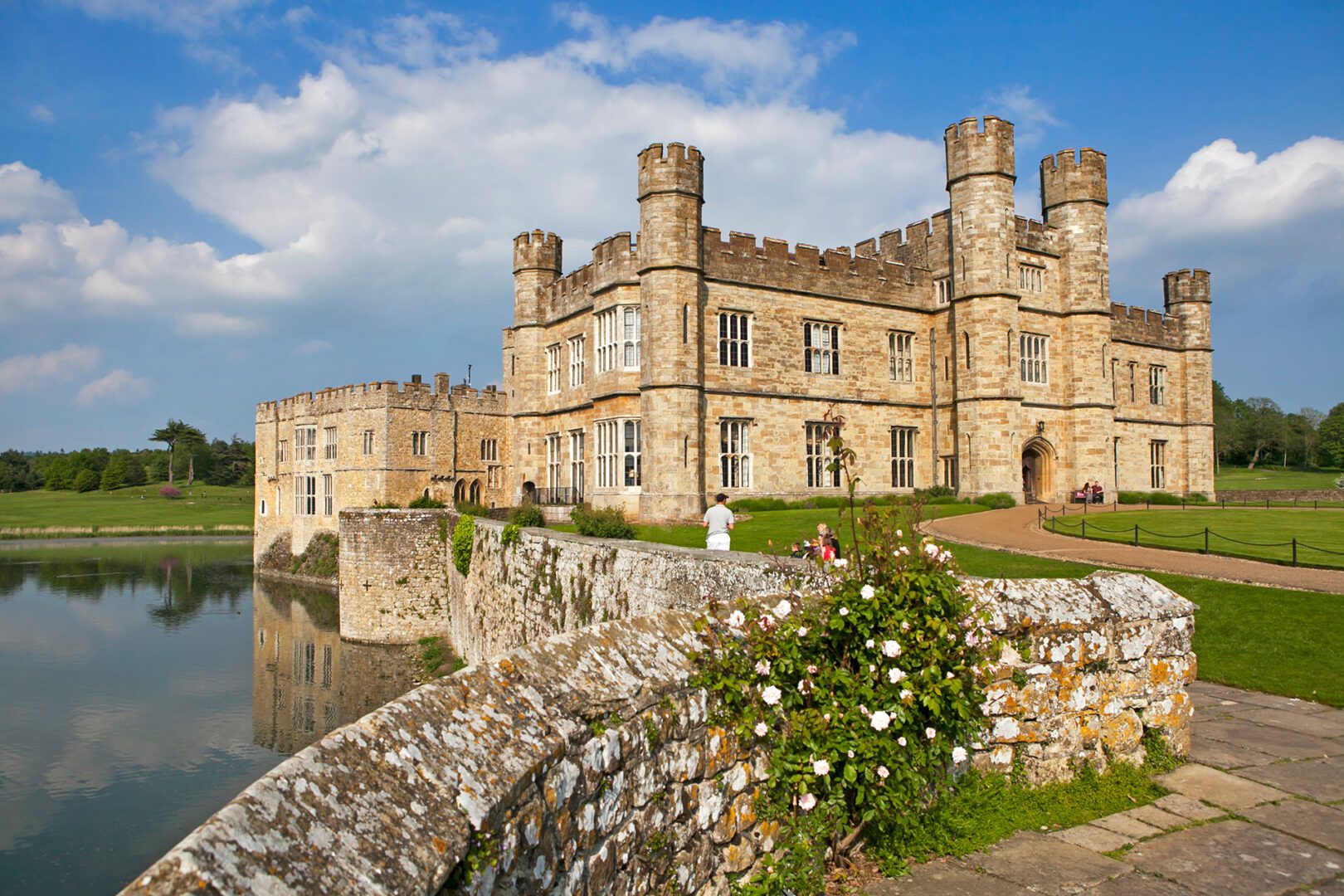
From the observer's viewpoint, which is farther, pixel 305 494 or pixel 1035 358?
pixel 305 494

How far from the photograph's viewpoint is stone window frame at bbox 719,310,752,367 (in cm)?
2722

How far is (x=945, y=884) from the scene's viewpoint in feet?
14.4

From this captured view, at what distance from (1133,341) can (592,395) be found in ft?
84.1

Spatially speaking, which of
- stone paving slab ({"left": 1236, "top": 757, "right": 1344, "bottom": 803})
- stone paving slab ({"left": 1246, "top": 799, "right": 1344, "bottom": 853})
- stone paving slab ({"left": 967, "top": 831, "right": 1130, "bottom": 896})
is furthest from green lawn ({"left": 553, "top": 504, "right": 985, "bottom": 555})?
stone paving slab ({"left": 967, "top": 831, "right": 1130, "bottom": 896})

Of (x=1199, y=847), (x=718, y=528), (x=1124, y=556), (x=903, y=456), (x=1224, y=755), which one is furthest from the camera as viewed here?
(x=903, y=456)

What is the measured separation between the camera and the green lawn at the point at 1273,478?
215ft

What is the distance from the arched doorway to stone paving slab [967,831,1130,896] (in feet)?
96.4

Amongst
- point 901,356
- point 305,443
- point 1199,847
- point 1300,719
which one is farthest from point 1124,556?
point 305,443

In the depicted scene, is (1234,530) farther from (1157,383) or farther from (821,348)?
(1157,383)

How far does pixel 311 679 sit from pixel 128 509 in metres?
78.1

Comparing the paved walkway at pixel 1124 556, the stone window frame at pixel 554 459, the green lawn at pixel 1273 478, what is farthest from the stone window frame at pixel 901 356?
the green lawn at pixel 1273 478

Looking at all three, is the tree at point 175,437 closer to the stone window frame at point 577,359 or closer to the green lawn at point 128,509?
the green lawn at point 128,509

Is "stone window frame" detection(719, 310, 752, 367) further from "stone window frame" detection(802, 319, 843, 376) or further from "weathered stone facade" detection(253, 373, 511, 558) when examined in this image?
"weathered stone facade" detection(253, 373, 511, 558)

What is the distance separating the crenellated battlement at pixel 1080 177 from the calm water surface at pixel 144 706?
98.9 ft
